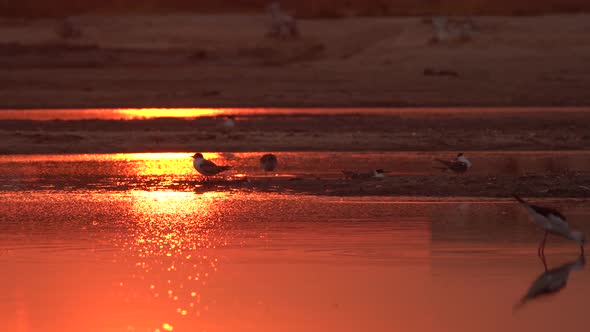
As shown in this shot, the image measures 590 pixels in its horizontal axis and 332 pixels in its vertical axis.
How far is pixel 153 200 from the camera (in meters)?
14.0

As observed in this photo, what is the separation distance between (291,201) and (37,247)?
374 cm

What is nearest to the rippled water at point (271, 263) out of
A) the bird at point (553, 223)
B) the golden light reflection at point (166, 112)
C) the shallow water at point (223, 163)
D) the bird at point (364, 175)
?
the bird at point (553, 223)

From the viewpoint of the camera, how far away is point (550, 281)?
941 centimetres

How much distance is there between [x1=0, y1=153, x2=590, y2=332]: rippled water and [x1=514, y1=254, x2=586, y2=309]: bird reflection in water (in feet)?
0.23

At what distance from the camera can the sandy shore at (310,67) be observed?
96.5ft

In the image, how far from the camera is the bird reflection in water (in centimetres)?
892

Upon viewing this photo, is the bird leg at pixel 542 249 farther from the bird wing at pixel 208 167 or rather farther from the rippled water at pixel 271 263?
the bird wing at pixel 208 167

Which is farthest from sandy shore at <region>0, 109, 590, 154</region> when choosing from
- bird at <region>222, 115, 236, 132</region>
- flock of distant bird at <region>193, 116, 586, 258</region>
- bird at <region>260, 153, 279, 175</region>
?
bird at <region>260, 153, 279, 175</region>

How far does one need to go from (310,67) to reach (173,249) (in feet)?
80.7

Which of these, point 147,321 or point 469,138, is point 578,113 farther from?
point 147,321

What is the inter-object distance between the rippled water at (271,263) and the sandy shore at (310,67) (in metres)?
15.0

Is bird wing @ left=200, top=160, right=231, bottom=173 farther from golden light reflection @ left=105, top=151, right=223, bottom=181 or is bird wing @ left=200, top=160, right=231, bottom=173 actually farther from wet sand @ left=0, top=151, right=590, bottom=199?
golden light reflection @ left=105, top=151, right=223, bottom=181

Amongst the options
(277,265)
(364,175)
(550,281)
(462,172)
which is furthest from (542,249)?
(462,172)

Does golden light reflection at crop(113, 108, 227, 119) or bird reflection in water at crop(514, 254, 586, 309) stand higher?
golden light reflection at crop(113, 108, 227, 119)
